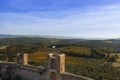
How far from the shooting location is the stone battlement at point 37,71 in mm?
22203

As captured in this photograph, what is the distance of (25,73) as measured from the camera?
2628 cm

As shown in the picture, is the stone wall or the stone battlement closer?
the stone battlement

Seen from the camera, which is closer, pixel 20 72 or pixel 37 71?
pixel 37 71

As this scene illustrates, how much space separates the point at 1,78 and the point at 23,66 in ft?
12.0

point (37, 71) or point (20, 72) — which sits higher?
point (37, 71)

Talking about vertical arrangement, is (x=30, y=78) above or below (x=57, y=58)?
below

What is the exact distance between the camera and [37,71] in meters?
24.5

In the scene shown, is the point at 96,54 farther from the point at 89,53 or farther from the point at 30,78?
the point at 30,78

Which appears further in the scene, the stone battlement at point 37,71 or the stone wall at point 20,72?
the stone wall at point 20,72

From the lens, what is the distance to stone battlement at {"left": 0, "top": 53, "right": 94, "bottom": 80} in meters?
22.2

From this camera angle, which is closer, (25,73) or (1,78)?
(25,73)

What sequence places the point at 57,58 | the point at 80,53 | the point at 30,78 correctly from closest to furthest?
the point at 57,58 < the point at 30,78 < the point at 80,53

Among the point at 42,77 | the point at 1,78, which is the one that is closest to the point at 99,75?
the point at 42,77

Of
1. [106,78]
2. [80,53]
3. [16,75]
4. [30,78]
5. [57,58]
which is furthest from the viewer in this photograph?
[80,53]
